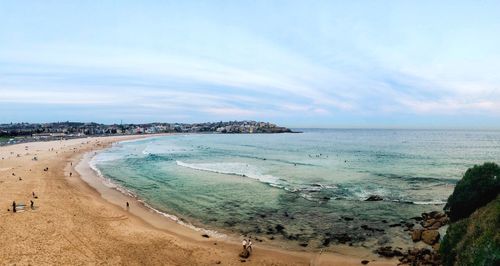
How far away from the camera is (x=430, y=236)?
71.4 ft

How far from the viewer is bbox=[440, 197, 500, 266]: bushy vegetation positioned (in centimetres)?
1231

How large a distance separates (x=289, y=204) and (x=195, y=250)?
1208 centimetres

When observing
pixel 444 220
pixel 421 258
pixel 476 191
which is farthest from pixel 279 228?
pixel 476 191

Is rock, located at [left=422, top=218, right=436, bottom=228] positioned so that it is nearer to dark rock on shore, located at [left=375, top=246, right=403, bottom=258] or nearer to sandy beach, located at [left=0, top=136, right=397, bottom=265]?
dark rock on shore, located at [left=375, top=246, right=403, bottom=258]

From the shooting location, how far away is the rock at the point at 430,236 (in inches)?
844

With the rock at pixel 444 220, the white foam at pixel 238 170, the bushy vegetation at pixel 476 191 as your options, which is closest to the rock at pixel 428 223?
the rock at pixel 444 220

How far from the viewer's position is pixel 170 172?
162 feet

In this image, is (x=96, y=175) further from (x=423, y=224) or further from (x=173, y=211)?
(x=423, y=224)

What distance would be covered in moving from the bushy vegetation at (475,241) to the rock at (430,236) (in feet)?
15.8

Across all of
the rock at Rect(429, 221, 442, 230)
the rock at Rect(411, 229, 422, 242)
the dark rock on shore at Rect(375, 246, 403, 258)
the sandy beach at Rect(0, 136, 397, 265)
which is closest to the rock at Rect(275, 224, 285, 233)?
the sandy beach at Rect(0, 136, 397, 265)

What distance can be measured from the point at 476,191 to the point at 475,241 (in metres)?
7.70

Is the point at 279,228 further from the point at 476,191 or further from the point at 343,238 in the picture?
the point at 476,191

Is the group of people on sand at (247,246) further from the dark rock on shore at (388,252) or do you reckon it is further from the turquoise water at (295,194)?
the dark rock on shore at (388,252)

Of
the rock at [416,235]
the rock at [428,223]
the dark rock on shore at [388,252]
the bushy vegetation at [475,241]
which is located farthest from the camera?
the rock at [428,223]
